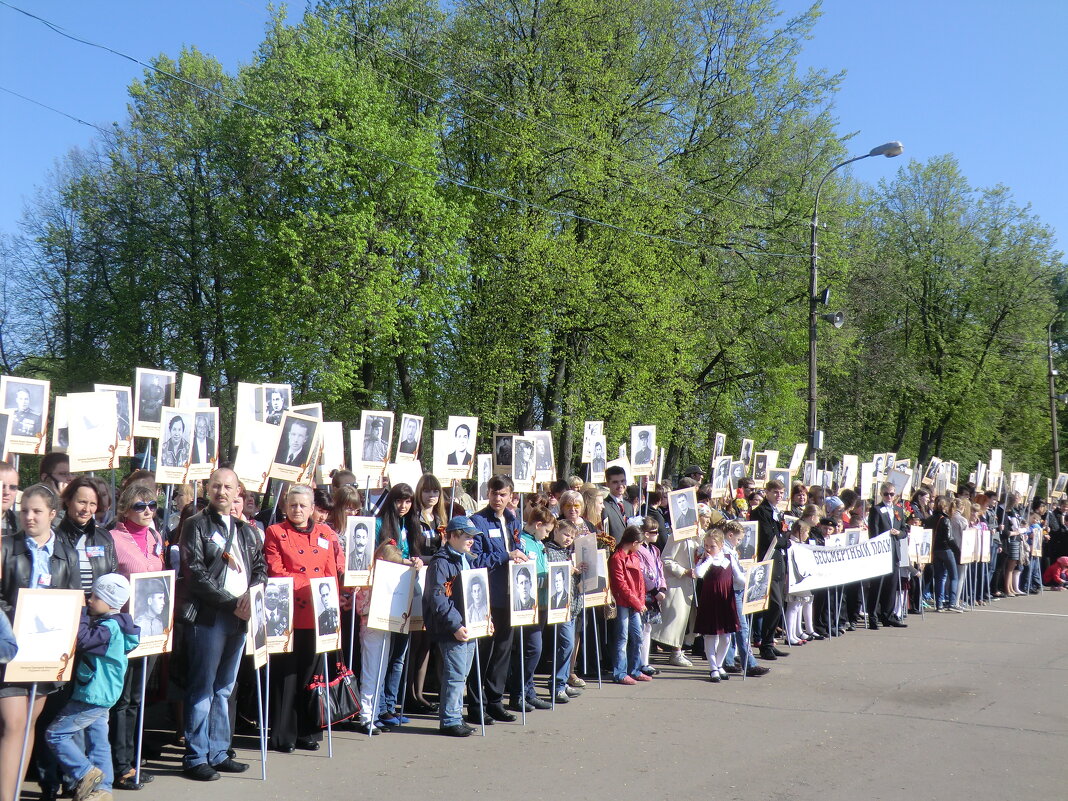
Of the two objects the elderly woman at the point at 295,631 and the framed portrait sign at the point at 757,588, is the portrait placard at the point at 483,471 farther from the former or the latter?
the elderly woman at the point at 295,631

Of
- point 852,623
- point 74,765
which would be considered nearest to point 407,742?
point 74,765

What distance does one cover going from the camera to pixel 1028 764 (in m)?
7.45

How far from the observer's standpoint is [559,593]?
930 cm

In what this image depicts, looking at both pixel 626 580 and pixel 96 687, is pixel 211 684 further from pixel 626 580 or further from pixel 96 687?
pixel 626 580

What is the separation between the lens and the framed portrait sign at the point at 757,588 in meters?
11.3

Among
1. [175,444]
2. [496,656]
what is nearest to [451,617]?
[496,656]

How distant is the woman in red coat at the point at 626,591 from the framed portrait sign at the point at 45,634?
18.6 feet

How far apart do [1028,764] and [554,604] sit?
3887 millimetres

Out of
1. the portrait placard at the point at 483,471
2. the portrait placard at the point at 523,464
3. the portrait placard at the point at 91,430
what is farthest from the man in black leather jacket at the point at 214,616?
the portrait placard at the point at 483,471

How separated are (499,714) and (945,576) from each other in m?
10.8

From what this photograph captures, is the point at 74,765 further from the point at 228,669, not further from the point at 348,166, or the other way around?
the point at 348,166

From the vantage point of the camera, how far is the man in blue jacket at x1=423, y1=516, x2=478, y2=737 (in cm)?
806

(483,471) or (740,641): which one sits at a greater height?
(483,471)

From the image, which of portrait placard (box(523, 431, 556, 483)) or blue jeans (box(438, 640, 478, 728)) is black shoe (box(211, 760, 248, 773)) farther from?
portrait placard (box(523, 431, 556, 483))
